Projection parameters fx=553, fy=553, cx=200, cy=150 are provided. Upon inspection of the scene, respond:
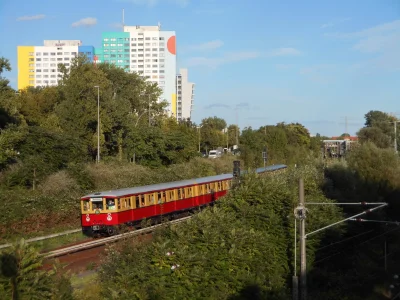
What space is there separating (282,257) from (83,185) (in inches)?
735

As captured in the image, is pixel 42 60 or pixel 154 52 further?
pixel 42 60

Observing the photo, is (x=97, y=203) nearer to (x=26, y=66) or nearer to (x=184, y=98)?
(x=26, y=66)

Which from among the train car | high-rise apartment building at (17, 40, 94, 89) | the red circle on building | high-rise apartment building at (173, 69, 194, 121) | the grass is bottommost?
the grass

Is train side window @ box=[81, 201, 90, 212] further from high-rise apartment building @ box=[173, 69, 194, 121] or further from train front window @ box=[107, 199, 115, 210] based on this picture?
high-rise apartment building @ box=[173, 69, 194, 121]

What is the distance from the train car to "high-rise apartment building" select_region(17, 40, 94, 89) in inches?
5115

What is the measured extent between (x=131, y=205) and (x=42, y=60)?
14182cm

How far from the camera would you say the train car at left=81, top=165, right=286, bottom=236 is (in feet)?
94.4

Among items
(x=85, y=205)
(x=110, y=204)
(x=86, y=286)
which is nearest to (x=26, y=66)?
(x=85, y=205)

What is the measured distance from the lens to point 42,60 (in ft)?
532

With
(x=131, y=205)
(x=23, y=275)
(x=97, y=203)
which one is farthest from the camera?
(x=131, y=205)

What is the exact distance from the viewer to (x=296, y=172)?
40688 mm

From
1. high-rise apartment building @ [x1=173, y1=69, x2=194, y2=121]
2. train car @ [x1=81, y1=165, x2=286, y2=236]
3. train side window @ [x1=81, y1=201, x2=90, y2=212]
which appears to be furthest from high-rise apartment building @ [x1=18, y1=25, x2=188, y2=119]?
train side window @ [x1=81, y1=201, x2=90, y2=212]

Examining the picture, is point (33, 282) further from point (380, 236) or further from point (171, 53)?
point (171, 53)

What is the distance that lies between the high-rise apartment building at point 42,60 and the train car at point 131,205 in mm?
129930
